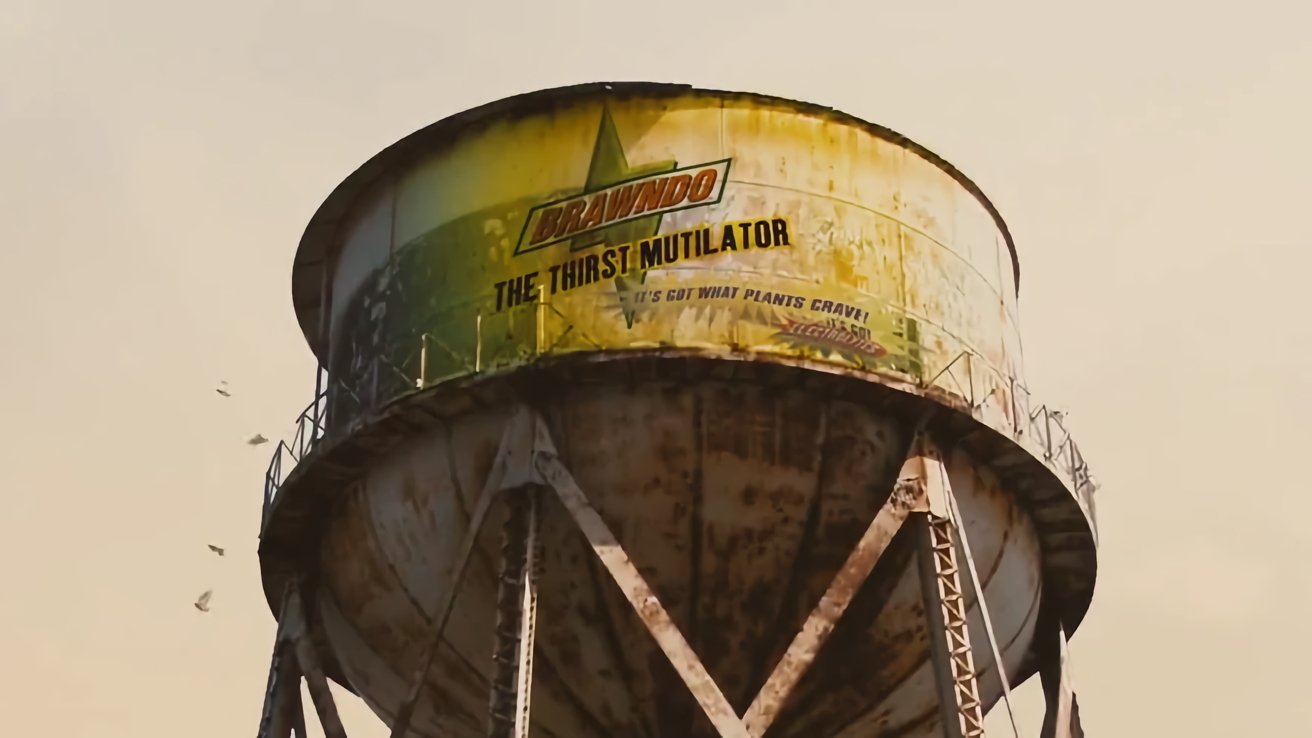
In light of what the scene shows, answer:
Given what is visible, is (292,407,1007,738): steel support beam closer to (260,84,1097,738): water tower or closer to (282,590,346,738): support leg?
(260,84,1097,738): water tower

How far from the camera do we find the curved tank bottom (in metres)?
15.9

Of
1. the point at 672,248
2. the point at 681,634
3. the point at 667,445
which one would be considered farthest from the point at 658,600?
the point at 672,248

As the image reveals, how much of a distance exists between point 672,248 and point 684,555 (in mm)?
2787

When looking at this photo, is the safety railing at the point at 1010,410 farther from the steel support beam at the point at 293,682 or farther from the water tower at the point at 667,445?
the steel support beam at the point at 293,682

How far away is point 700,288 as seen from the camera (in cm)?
1614

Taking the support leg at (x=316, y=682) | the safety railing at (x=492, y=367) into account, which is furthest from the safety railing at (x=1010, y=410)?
the support leg at (x=316, y=682)

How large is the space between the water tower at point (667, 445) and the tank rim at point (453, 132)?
5 cm

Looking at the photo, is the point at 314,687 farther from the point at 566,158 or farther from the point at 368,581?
the point at 566,158

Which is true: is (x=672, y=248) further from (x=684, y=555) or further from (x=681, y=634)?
(x=681, y=634)

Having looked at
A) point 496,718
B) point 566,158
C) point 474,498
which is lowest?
point 496,718

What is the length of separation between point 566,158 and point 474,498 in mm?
3372

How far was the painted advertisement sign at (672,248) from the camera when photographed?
16.2 m

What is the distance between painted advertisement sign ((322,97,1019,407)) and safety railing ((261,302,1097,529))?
0.03 metres

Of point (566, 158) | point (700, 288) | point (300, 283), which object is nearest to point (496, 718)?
point (700, 288)
